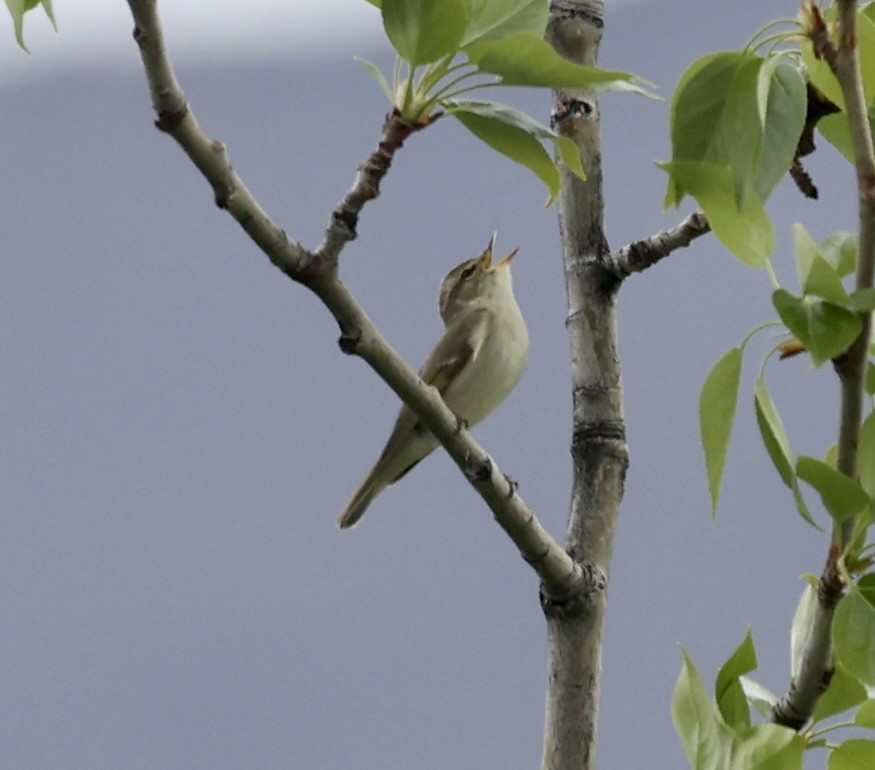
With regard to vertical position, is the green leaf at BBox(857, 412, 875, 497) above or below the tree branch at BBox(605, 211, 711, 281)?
below

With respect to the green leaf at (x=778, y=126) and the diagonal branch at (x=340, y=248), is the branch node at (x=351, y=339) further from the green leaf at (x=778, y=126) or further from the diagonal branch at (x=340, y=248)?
the green leaf at (x=778, y=126)

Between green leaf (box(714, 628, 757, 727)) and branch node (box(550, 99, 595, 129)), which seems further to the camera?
branch node (box(550, 99, 595, 129))

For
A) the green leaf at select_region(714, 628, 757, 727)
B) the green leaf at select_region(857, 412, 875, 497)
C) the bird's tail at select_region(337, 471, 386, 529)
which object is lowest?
the green leaf at select_region(714, 628, 757, 727)

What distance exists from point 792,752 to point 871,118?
33.4 inches

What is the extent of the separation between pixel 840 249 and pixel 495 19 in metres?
0.56

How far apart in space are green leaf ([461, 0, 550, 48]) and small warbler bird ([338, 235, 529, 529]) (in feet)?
10.5

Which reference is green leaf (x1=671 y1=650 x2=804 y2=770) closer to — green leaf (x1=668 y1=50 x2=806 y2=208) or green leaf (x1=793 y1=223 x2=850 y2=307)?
green leaf (x1=793 y1=223 x2=850 y2=307)

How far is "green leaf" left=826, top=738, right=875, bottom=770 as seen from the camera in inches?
76.3

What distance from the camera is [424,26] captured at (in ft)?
6.30

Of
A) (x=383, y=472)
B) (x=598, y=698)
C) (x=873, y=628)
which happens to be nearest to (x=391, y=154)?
(x=873, y=628)

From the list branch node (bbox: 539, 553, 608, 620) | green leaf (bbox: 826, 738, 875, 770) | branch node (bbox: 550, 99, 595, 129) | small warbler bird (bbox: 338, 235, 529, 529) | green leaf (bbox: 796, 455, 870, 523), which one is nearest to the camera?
green leaf (bbox: 796, 455, 870, 523)

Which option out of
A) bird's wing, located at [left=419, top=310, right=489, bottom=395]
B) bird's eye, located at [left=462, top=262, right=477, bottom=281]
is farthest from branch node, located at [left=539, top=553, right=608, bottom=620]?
bird's eye, located at [left=462, top=262, right=477, bottom=281]

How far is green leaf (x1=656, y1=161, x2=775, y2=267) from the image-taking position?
1.86 meters

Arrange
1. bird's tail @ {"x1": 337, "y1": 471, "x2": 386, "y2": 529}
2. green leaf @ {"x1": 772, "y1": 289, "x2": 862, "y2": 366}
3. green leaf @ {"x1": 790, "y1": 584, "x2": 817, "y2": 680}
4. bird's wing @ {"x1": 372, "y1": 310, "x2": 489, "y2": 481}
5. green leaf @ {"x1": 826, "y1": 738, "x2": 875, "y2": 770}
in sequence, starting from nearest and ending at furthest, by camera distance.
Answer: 1. green leaf @ {"x1": 772, "y1": 289, "x2": 862, "y2": 366}
2. green leaf @ {"x1": 826, "y1": 738, "x2": 875, "y2": 770}
3. green leaf @ {"x1": 790, "y1": 584, "x2": 817, "y2": 680}
4. bird's tail @ {"x1": 337, "y1": 471, "x2": 386, "y2": 529}
5. bird's wing @ {"x1": 372, "y1": 310, "x2": 489, "y2": 481}
